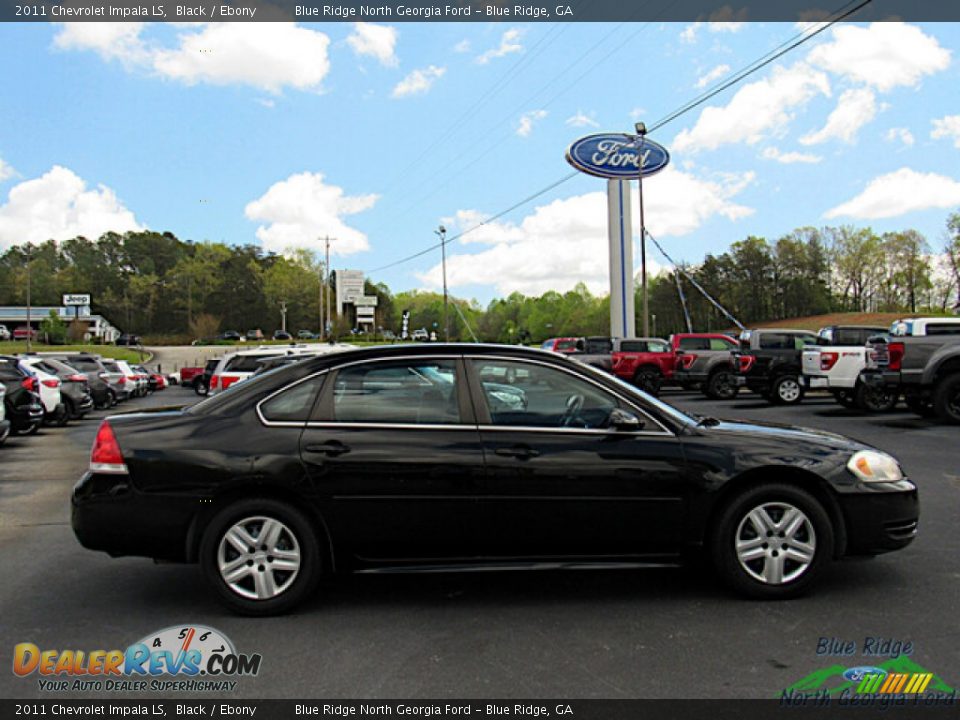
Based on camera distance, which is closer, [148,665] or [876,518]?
[148,665]

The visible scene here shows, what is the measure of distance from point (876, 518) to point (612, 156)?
35.1m

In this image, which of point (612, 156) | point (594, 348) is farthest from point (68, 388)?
point (612, 156)

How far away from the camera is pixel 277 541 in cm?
447

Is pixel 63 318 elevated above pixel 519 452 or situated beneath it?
elevated above

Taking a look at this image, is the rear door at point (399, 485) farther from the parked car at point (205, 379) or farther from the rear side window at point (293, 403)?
the parked car at point (205, 379)

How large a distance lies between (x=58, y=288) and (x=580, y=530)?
6192 inches

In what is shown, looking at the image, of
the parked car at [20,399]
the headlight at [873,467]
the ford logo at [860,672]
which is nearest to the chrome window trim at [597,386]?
the headlight at [873,467]

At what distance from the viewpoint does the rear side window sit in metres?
4.65

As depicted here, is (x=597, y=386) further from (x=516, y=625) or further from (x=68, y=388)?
(x=68, y=388)

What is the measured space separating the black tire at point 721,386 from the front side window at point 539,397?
18172 mm

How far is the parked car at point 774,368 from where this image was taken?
19641 mm

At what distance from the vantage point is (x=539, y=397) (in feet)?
15.7
